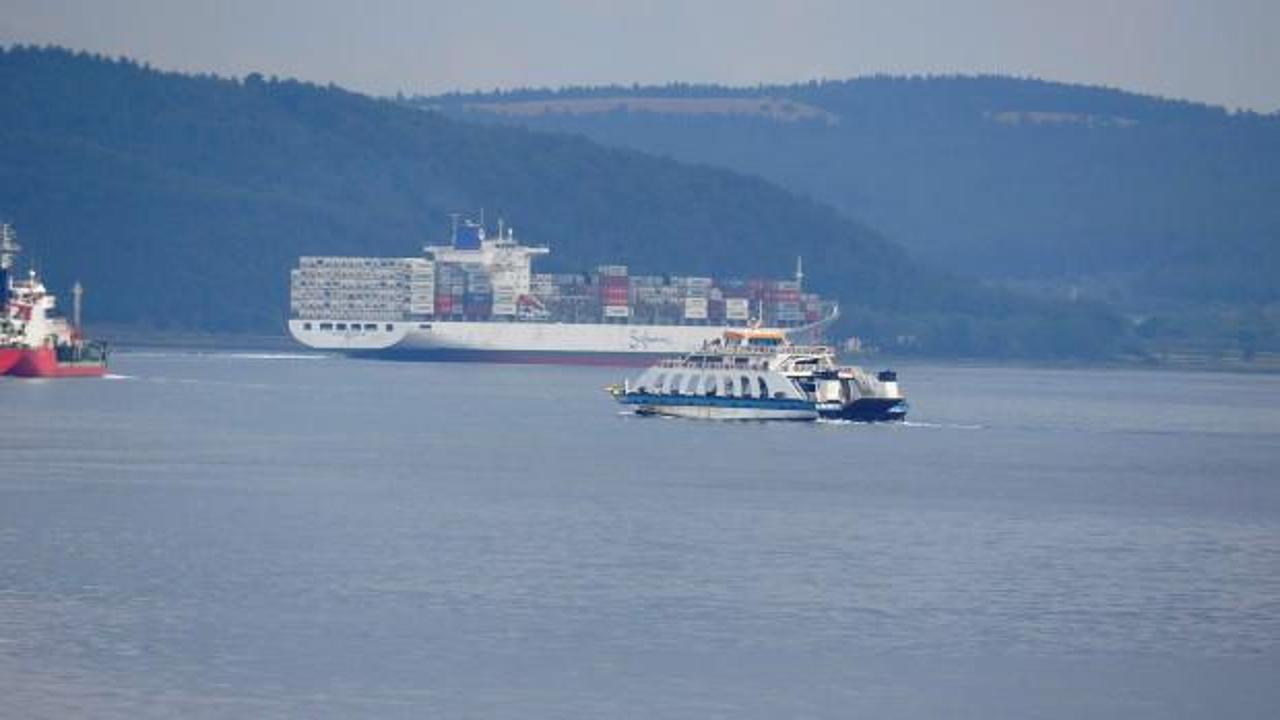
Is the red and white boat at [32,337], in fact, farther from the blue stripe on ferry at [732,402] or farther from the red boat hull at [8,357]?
the blue stripe on ferry at [732,402]

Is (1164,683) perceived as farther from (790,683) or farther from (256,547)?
(256,547)

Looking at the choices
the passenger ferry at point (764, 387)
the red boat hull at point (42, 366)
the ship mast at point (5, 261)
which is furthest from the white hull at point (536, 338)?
the passenger ferry at point (764, 387)

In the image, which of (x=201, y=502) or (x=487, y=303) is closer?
(x=201, y=502)

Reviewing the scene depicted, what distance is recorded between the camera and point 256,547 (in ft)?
152

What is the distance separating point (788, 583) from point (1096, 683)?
9112 mm

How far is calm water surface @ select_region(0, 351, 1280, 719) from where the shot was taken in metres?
33.1

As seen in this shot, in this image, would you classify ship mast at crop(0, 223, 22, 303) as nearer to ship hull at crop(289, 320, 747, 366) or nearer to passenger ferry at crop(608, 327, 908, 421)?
passenger ferry at crop(608, 327, 908, 421)

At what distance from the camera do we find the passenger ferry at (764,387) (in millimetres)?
90375

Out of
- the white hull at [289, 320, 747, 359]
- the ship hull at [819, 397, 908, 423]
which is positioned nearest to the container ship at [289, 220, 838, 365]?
the white hull at [289, 320, 747, 359]

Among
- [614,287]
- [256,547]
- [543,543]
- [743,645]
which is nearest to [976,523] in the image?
[543,543]

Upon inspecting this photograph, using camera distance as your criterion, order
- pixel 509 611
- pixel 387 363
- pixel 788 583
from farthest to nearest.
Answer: pixel 387 363
pixel 788 583
pixel 509 611

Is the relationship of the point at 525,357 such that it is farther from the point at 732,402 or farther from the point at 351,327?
the point at 732,402

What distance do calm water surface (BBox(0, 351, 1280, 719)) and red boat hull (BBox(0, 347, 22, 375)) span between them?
39.8 metres

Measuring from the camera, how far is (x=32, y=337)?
122750 mm
